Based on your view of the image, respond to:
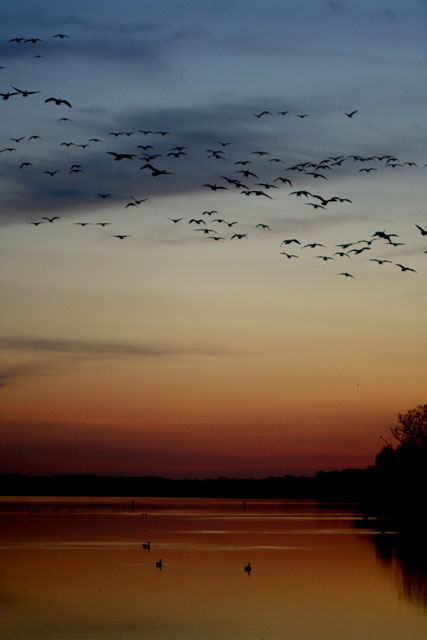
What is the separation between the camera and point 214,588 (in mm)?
49969

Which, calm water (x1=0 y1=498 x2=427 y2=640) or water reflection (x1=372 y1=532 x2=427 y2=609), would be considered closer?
calm water (x1=0 y1=498 x2=427 y2=640)

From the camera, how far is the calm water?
38.8m

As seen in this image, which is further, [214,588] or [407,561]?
[407,561]

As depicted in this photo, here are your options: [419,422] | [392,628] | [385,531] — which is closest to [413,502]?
[419,422]

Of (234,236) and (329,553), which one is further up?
(234,236)

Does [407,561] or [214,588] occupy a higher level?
[407,561]

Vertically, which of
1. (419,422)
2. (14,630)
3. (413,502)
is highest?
(419,422)

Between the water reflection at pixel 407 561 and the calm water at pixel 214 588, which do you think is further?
the water reflection at pixel 407 561

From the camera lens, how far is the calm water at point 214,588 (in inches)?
1527

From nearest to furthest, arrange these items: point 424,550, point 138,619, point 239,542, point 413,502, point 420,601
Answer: point 138,619, point 420,601, point 424,550, point 239,542, point 413,502

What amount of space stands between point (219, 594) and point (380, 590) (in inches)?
336

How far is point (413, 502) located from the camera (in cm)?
11938

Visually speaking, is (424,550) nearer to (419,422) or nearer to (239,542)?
(239,542)

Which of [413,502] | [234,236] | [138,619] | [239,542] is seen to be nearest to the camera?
[138,619]
